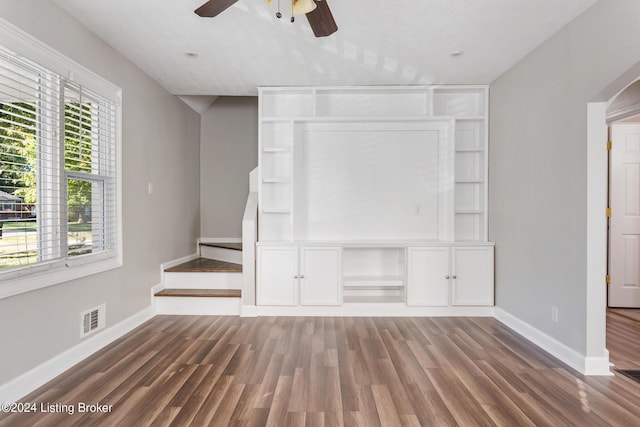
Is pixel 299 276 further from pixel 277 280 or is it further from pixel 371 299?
pixel 371 299

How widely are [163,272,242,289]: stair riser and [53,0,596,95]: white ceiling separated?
2142 mm

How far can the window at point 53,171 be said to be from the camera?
2.07 metres

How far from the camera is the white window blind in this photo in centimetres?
206

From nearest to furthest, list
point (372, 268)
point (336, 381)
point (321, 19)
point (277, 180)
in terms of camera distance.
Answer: point (321, 19), point (336, 381), point (277, 180), point (372, 268)

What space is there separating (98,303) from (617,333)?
181 inches

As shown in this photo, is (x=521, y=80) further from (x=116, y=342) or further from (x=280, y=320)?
(x=116, y=342)

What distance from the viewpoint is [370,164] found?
13.0 feet

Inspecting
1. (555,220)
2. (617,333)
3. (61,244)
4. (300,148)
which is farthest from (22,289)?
(617,333)

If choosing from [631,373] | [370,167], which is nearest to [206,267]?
[370,167]

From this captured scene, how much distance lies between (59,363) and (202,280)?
1.64 m

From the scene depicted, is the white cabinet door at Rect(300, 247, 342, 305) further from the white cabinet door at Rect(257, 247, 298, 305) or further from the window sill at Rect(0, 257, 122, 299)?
the window sill at Rect(0, 257, 122, 299)

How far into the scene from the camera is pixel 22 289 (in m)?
2.08

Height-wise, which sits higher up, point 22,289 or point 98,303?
point 22,289

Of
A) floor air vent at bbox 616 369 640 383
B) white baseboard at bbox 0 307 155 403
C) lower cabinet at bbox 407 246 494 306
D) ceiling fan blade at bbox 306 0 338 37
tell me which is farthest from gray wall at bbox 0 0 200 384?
floor air vent at bbox 616 369 640 383
